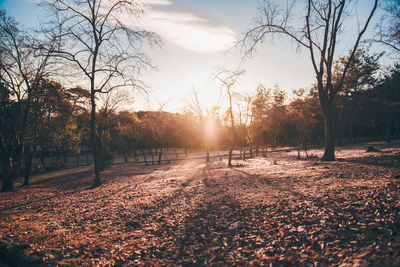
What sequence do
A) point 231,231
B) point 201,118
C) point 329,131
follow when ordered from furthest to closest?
point 201,118
point 329,131
point 231,231

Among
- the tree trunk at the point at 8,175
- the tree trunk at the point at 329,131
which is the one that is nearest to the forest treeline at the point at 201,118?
the tree trunk at the point at 8,175

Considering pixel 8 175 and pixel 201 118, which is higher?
pixel 201 118

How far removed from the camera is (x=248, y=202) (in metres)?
7.15

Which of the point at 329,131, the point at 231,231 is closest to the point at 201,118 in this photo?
the point at 329,131

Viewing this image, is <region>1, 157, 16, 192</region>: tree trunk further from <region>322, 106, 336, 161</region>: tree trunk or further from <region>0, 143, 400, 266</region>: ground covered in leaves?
<region>322, 106, 336, 161</region>: tree trunk

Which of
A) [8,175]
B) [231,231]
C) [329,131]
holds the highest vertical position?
[329,131]

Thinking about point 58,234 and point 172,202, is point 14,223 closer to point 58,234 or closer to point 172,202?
point 58,234

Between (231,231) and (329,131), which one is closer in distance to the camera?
(231,231)

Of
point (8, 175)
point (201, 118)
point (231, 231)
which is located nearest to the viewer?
point (231, 231)

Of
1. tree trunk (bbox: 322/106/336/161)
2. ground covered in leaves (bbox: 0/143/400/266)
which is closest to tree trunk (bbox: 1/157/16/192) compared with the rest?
ground covered in leaves (bbox: 0/143/400/266)

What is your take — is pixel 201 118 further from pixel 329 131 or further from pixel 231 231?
pixel 231 231

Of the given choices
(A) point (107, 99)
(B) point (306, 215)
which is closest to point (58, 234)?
(B) point (306, 215)

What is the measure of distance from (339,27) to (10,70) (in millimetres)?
26351

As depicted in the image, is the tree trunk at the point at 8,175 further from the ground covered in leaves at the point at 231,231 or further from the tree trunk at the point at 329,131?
the tree trunk at the point at 329,131
